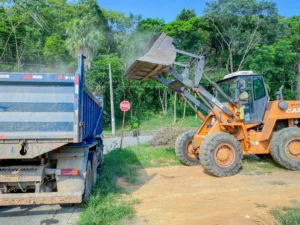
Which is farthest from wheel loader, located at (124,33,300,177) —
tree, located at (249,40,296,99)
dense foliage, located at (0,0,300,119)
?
tree, located at (249,40,296,99)

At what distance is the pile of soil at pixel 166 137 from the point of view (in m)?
12.2

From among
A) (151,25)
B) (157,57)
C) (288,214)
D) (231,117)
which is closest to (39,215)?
(288,214)

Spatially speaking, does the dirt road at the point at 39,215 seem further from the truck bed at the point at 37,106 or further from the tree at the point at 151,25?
the tree at the point at 151,25

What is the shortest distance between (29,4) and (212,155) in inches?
1234

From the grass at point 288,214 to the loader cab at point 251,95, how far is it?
3.67 metres

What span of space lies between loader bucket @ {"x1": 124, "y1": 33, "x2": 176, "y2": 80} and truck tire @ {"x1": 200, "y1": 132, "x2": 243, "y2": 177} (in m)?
2.31

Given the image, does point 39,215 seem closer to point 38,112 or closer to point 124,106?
point 38,112

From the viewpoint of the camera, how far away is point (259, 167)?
8.15 metres

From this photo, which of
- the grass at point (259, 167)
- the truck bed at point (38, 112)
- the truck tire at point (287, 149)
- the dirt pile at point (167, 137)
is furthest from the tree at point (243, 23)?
A: the truck bed at point (38, 112)

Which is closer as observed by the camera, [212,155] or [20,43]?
[212,155]

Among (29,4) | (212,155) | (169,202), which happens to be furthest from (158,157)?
(29,4)

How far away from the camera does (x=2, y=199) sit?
13.4 feet

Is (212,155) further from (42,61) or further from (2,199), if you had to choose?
(42,61)

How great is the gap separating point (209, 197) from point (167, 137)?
23.0ft
